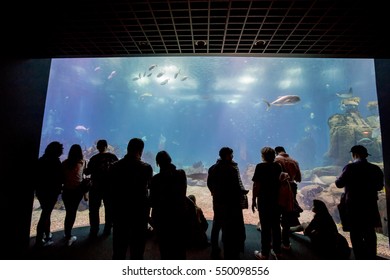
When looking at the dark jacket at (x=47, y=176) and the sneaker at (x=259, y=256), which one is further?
the dark jacket at (x=47, y=176)

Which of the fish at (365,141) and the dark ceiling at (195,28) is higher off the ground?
the fish at (365,141)

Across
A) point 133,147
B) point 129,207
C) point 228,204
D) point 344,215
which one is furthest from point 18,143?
point 344,215

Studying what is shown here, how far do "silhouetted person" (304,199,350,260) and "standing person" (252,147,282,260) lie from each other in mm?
899

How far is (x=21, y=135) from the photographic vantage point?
3.09 meters

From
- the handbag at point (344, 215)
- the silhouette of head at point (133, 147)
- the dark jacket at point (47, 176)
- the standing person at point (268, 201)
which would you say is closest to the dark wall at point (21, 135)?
the dark jacket at point (47, 176)

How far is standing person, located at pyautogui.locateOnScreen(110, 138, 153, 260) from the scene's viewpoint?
252cm

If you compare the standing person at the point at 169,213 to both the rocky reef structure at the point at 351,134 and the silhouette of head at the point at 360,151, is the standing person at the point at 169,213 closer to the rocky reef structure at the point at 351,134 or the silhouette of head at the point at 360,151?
the silhouette of head at the point at 360,151

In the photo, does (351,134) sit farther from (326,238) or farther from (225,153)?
(225,153)

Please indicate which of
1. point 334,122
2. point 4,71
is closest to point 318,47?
point 4,71

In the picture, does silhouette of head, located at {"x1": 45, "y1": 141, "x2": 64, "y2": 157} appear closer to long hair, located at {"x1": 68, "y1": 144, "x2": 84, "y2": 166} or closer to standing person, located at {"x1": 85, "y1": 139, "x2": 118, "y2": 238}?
long hair, located at {"x1": 68, "y1": 144, "x2": 84, "y2": 166}

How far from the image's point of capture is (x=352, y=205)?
3.12 meters

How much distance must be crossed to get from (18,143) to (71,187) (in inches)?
42.1

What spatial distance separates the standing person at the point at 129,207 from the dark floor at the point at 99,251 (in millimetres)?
847

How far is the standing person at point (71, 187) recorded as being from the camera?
140 inches
